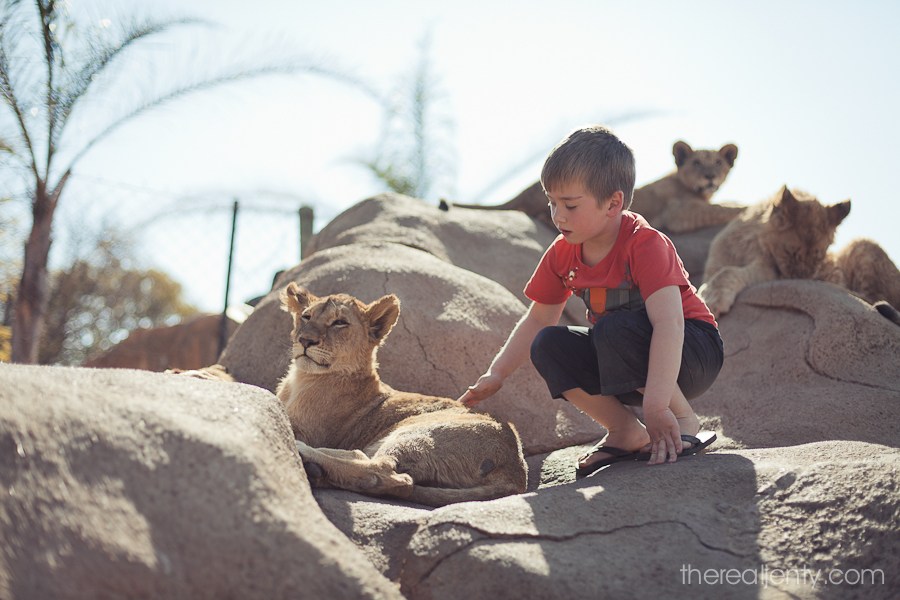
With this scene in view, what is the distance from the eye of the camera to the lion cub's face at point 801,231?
7.98m

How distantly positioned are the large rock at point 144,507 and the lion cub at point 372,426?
3.31 feet

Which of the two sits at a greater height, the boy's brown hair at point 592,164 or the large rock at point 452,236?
the boy's brown hair at point 592,164

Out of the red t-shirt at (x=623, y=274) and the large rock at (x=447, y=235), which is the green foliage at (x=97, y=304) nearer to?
the large rock at (x=447, y=235)

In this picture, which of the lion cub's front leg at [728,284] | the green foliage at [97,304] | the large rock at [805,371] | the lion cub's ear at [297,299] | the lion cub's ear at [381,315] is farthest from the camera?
the green foliage at [97,304]

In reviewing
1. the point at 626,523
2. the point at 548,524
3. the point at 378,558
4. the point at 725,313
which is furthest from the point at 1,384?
the point at 725,313

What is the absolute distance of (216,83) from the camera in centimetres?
953

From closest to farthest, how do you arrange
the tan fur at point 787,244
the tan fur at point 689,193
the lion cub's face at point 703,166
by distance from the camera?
the tan fur at point 787,244, the tan fur at point 689,193, the lion cub's face at point 703,166

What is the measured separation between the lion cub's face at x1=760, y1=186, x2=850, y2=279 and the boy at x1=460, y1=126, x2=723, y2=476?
4.16 meters

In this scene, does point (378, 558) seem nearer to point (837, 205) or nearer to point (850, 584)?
point (850, 584)

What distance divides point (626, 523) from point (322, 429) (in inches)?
88.8

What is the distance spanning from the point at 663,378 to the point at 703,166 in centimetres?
836

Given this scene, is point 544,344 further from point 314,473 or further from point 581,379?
point 314,473

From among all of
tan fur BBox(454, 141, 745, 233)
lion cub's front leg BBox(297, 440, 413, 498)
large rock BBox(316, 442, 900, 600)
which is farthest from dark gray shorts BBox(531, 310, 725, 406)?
tan fur BBox(454, 141, 745, 233)

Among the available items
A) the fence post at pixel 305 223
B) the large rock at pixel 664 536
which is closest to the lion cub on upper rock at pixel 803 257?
the large rock at pixel 664 536
